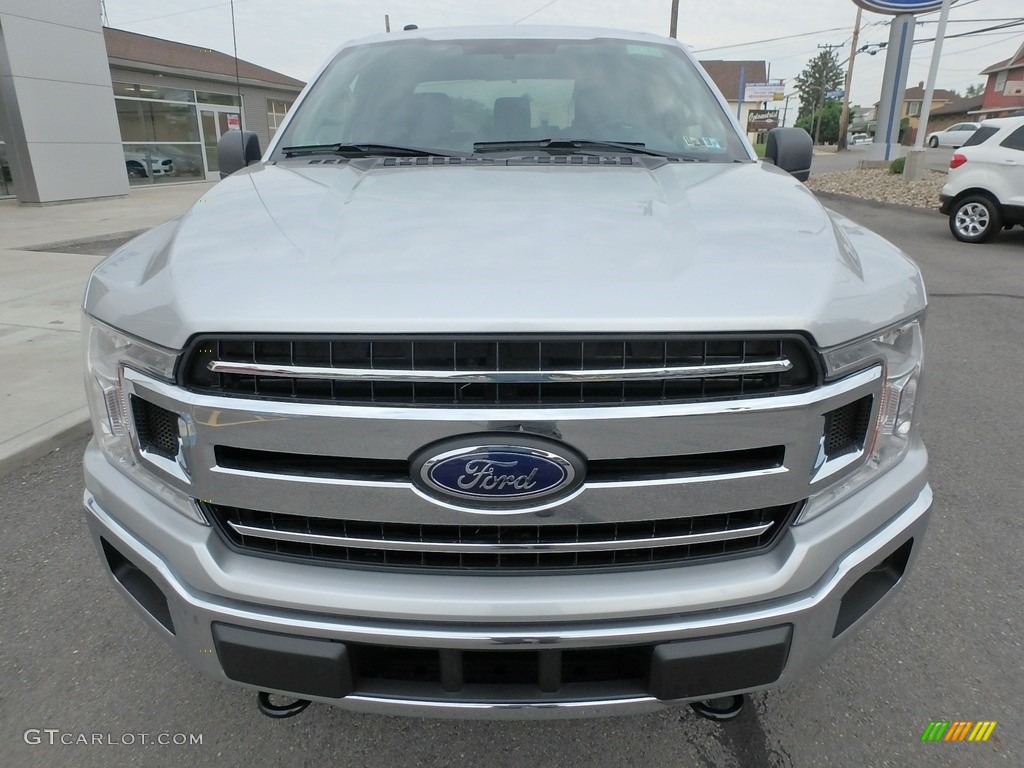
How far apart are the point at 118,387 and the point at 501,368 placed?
84 cm

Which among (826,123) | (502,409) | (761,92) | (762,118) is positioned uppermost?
(761,92)

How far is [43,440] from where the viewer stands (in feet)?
12.0

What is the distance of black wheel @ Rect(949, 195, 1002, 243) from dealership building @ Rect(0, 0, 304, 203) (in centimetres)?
1297

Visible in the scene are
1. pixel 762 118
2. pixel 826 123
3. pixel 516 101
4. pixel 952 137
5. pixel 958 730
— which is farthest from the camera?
pixel 826 123

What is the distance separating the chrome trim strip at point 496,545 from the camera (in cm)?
139

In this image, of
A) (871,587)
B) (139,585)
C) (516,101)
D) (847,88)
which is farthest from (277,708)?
(847,88)

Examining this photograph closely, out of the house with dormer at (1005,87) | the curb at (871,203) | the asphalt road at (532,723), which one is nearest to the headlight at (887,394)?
Result: the asphalt road at (532,723)

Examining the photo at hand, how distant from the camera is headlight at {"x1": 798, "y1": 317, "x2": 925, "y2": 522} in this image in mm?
1426

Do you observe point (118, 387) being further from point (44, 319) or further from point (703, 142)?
point (44, 319)

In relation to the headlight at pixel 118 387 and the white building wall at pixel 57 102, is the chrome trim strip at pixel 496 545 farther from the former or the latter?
the white building wall at pixel 57 102

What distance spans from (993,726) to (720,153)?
1.95 metres

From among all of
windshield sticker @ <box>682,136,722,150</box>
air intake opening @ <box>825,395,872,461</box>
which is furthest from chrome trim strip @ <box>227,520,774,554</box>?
windshield sticker @ <box>682,136,722,150</box>

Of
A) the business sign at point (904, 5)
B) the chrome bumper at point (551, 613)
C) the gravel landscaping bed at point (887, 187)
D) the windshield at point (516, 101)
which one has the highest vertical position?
the business sign at point (904, 5)

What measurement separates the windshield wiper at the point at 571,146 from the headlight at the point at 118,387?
4.55ft
